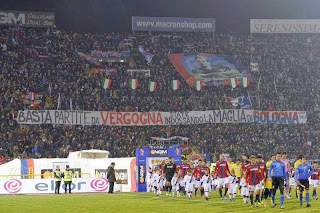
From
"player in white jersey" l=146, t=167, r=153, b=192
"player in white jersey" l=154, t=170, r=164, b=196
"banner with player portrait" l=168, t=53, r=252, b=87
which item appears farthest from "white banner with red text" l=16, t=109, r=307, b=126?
"player in white jersey" l=154, t=170, r=164, b=196

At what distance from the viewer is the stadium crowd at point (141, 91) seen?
60156mm

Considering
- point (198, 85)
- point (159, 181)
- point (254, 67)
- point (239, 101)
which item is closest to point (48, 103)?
point (198, 85)

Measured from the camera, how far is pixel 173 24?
86.0 m

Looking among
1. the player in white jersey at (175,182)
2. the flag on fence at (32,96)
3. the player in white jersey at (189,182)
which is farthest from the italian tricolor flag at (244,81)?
the player in white jersey at (189,182)

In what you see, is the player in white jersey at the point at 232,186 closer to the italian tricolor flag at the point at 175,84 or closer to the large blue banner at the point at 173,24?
the italian tricolor flag at the point at 175,84

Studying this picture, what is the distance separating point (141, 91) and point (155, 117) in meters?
5.25

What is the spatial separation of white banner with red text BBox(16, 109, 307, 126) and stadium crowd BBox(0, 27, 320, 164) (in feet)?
2.18

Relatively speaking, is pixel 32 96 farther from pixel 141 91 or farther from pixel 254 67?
pixel 254 67

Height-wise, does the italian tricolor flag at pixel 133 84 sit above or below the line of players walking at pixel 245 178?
above

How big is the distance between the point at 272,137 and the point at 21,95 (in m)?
25.6

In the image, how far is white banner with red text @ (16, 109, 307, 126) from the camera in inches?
2422

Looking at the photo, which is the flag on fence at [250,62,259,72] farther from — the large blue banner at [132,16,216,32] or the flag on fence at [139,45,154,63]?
the flag on fence at [139,45,154,63]

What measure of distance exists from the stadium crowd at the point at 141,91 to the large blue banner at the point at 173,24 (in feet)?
4.09

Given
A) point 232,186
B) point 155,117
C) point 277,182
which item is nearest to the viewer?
point 277,182
